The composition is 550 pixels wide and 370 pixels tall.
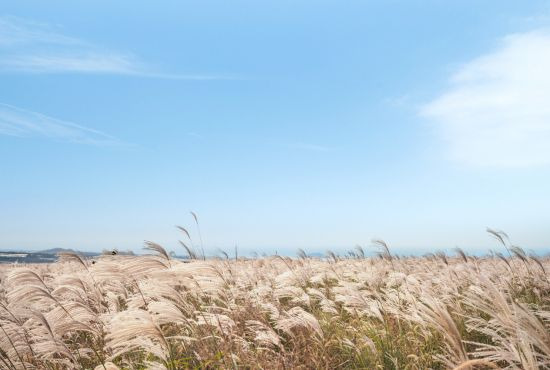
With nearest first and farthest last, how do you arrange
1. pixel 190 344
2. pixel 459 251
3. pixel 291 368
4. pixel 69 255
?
pixel 291 368 → pixel 190 344 → pixel 69 255 → pixel 459 251

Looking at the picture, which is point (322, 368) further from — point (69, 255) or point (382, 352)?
point (69, 255)

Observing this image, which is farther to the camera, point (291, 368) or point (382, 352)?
point (382, 352)

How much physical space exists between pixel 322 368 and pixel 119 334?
2.21 metres

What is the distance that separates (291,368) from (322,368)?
36 centimetres

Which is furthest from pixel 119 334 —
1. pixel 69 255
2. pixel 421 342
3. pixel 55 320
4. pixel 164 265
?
pixel 421 342

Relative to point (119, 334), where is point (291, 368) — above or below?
below

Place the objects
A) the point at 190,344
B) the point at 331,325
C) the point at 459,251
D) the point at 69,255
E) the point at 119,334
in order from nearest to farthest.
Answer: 1. the point at 119,334
2. the point at 190,344
3. the point at 69,255
4. the point at 331,325
5. the point at 459,251

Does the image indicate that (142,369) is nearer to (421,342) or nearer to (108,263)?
(108,263)

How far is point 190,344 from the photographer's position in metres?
4.51

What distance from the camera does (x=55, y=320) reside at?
3.94 meters

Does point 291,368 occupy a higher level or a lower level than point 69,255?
lower

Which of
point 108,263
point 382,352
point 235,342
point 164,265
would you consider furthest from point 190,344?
point 382,352

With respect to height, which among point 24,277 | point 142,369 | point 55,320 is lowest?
point 142,369

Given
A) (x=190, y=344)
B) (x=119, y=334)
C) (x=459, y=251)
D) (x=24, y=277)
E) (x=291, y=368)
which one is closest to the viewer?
(x=119, y=334)
